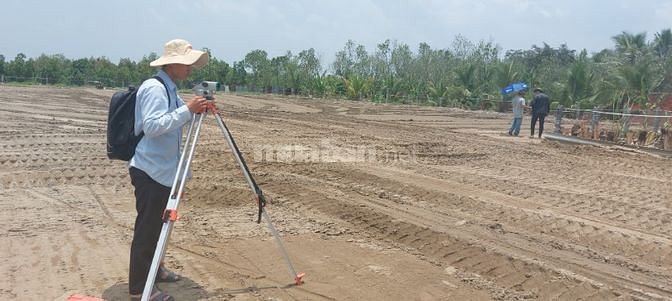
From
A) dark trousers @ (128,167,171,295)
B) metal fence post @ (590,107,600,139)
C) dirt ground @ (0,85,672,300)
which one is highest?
metal fence post @ (590,107,600,139)

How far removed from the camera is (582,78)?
111 feet

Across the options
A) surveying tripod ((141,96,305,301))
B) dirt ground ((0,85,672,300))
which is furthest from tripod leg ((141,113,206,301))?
dirt ground ((0,85,672,300))

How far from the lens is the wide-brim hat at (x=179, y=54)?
3.70 m

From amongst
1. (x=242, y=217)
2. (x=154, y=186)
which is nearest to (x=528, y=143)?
(x=242, y=217)

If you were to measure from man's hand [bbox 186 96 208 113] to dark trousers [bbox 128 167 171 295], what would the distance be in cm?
58

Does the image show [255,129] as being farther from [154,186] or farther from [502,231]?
[154,186]

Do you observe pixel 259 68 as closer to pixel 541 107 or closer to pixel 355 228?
pixel 541 107

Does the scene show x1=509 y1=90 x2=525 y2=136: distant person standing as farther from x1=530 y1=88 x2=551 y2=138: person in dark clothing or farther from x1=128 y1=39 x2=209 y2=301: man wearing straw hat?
x1=128 y1=39 x2=209 y2=301: man wearing straw hat

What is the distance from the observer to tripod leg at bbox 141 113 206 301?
124 inches

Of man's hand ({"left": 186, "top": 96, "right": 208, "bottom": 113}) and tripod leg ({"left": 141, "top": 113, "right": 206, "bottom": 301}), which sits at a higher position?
man's hand ({"left": 186, "top": 96, "right": 208, "bottom": 113})

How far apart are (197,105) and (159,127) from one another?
0.90 feet

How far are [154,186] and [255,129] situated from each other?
12.1 meters

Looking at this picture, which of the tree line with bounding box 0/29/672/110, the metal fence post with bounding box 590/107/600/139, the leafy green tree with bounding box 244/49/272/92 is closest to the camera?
the metal fence post with bounding box 590/107/600/139

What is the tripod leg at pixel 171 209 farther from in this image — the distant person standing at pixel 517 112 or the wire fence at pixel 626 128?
the distant person standing at pixel 517 112
